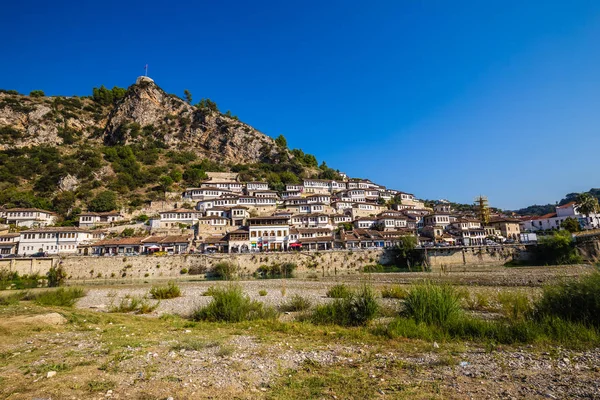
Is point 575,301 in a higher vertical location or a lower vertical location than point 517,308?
higher

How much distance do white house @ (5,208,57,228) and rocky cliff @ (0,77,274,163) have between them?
53202 mm

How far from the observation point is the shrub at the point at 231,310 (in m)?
12.2

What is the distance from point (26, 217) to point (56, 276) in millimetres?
28425

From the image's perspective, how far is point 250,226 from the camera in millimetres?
54344

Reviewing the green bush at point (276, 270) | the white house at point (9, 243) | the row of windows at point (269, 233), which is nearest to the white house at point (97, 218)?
the white house at point (9, 243)

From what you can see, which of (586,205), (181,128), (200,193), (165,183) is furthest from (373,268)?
(181,128)

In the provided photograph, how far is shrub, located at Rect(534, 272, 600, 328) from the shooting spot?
843 centimetres

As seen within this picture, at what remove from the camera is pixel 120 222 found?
59500mm

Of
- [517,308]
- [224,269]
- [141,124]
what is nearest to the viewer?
[517,308]

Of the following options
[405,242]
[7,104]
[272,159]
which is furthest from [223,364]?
[7,104]

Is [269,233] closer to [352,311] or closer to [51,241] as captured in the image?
[51,241]

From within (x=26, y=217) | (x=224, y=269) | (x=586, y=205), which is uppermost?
(x=26, y=217)

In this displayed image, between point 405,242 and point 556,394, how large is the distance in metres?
45.8

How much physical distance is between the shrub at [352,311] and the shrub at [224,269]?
32.6m
